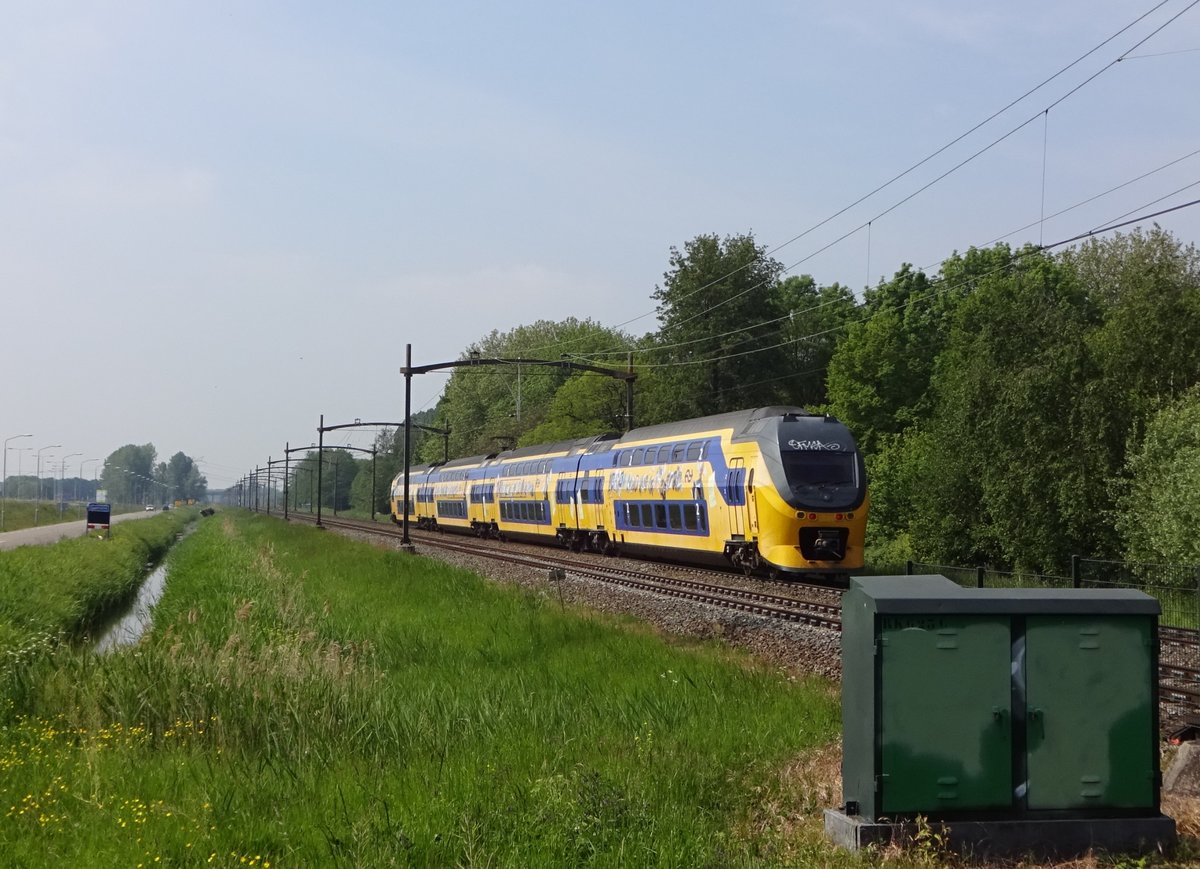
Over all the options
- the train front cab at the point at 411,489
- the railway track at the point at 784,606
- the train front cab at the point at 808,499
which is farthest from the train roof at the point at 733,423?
the train front cab at the point at 411,489

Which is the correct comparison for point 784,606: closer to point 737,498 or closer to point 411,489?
point 737,498

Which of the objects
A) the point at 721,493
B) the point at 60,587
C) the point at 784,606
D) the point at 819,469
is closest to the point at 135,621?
the point at 60,587

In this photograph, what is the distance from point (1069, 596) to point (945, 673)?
37.6 inches

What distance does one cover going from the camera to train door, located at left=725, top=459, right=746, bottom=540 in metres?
27.1

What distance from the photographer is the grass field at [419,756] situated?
7.58 meters

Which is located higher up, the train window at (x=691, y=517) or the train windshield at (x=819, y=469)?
the train windshield at (x=819, y=469)

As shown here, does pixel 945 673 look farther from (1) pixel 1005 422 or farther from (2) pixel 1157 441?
(1) pixel 1005 422

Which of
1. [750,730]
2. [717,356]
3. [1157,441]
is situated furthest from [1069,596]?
[717,356]

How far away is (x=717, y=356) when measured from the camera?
217 ft

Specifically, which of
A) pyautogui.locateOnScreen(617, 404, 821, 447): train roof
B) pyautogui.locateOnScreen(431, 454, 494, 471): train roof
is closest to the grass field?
pyautogui.locateOnScreen(617, 404, 821, 447): train roof

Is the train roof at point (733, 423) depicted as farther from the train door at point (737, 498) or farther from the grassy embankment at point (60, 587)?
the grassy embankment at point (60, 587)

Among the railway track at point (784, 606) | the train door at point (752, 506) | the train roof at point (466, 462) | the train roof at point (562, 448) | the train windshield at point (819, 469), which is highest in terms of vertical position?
the train roof at point (562, 448)

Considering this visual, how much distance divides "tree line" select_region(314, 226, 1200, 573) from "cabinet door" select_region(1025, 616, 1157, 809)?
2071cm

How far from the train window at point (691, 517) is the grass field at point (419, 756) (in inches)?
449
